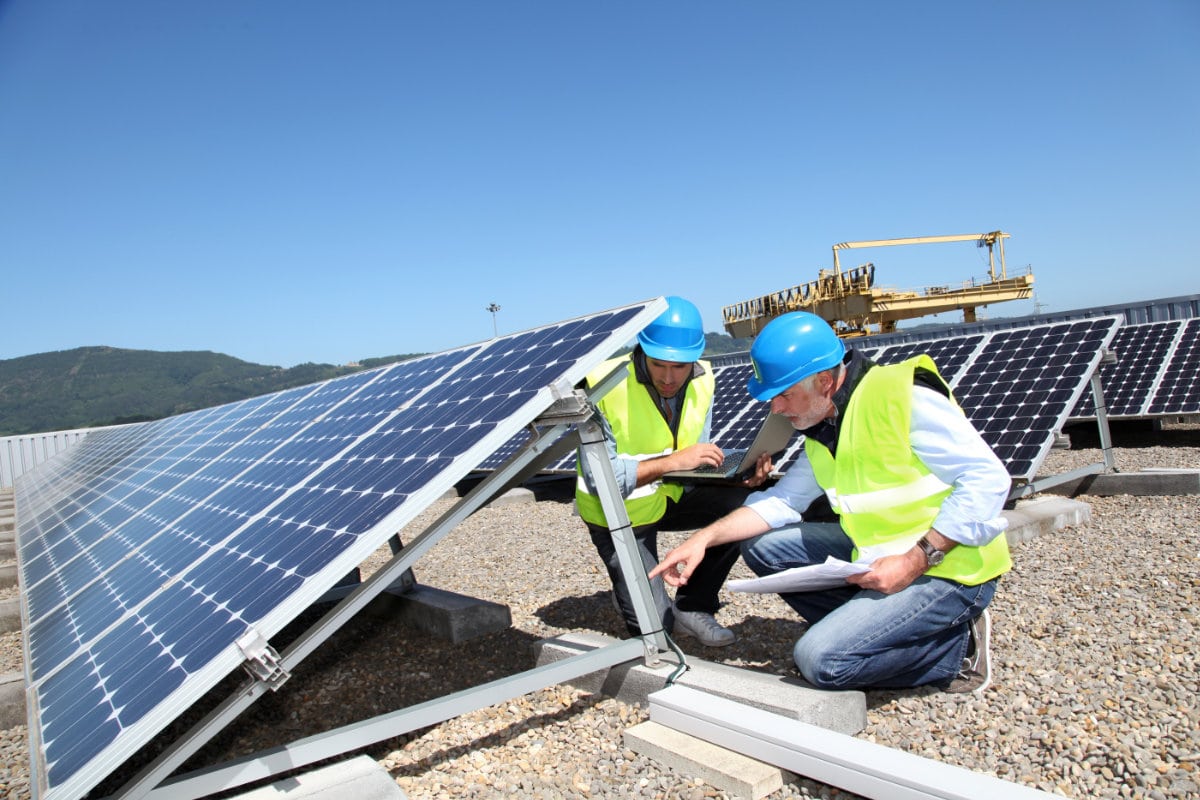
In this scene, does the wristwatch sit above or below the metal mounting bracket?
below

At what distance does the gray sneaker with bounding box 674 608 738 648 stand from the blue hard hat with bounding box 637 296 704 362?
1523 millimetres

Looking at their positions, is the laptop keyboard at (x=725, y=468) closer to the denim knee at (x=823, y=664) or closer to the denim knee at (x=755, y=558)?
the denim knee at (x=755, y=558)

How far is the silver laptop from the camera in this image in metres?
4.44

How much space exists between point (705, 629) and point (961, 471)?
1986 millimetres

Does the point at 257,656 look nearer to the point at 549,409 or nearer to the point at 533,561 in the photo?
the point at 549,409

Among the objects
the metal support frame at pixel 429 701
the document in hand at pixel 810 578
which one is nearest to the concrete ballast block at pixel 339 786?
the metal support frame at pixel 429 701

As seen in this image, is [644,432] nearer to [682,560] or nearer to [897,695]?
[682,560]

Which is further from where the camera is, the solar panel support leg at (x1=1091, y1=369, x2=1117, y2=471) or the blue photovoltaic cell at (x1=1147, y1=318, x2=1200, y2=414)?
the blue photovoltaic cell at (x1=1147, y1=318, x2=1200, y2=414)

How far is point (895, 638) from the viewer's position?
11.5ft

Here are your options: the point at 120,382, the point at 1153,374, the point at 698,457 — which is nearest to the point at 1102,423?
the point at 1153,374

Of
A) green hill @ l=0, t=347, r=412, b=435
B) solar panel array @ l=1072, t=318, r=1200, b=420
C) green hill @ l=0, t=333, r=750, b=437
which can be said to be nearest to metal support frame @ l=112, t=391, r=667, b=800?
solar panel array @ l=1072, t=318, r=1200, b=420

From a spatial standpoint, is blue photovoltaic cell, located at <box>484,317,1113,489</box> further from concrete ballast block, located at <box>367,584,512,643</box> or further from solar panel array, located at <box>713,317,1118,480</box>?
concrete ballast block, located at <box>367,584,512,643</box>

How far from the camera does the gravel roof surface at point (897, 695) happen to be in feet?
10.7

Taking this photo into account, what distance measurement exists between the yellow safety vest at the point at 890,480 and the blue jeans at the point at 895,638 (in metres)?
0.12
